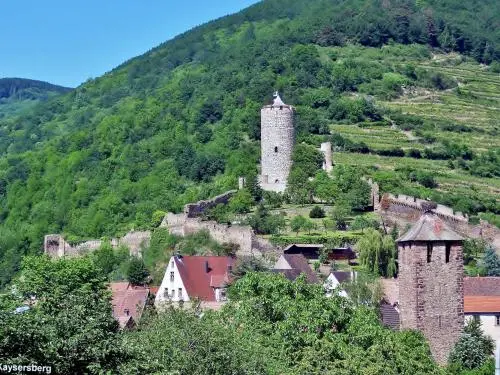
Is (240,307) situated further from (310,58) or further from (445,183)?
(310,58)

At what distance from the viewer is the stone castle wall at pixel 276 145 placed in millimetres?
84062

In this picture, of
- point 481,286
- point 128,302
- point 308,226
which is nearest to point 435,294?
point 481,286

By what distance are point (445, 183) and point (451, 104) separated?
87.0ft

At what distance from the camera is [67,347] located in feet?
92.7

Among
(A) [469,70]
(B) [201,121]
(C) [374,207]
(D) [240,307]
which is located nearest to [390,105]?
(B) [201,121]

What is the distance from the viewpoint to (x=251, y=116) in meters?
103

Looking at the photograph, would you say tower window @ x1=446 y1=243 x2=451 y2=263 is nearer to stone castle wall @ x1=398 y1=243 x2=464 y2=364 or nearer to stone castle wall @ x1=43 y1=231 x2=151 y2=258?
stone castle wall @ x1=398 y1=243 x2=464 y2=364

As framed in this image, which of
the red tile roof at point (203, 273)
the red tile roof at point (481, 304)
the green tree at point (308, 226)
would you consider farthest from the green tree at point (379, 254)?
the red tile roof at point (481, 304)

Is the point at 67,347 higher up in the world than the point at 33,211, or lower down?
higher up

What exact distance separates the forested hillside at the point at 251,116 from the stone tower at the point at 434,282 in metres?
40.9

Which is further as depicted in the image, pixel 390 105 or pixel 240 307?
pixel 390 105

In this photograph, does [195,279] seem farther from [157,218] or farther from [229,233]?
[157,218]

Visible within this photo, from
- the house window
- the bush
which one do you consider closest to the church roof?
the house window

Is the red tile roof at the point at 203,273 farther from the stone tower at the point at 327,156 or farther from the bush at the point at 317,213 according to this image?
the stone tower at the point at 327,156
